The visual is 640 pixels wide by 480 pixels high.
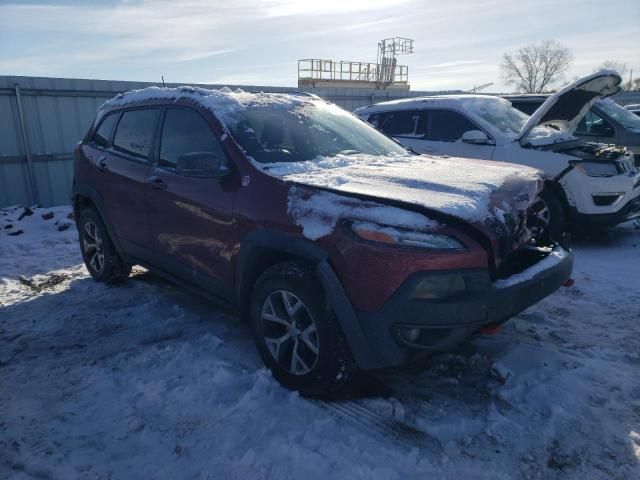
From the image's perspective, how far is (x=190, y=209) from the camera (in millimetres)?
3527

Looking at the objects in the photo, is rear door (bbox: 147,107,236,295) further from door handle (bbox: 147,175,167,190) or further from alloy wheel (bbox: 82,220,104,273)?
alloy wheel (bbox: 82,220,104,273)

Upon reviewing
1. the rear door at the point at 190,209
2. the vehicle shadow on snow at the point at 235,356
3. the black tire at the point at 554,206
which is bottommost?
the vehicle shadow on snow at the point at 235,356

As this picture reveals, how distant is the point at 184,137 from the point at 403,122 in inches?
166

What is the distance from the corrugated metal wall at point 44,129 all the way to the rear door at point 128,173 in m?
5.19

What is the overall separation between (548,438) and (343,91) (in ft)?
41.4

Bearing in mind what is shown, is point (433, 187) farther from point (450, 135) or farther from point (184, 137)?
point (450, 135)

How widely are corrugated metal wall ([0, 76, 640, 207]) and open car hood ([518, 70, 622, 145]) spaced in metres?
7.85

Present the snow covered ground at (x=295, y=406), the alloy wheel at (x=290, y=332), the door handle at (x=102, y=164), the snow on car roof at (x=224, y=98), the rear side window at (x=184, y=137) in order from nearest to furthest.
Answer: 1. the snow covered ground at (x=295, y=406)
2. the alloy wheel at (x=290, y=332)
3. the rear side window at (x=184, y=137)
4. the snow on car roof at (x=224, y=98)
5. the door handle at (x=102, y=164)

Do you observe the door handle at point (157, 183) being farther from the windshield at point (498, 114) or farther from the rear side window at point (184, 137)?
the windshield at point (498, 114)

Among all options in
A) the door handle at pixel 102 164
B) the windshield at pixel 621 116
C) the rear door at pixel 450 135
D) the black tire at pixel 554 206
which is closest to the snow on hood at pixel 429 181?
the door handle at pixel 102 164

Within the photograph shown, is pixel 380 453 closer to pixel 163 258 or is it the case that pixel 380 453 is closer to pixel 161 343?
pixel 161 343

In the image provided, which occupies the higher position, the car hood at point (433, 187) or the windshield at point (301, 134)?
the windshield at point (301, 134)

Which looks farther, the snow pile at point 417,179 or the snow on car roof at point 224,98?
the snow on car roof at point 224,98

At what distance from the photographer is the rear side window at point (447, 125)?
660 centimetres
